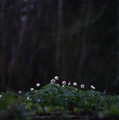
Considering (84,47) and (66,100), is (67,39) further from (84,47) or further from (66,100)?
(66,100)

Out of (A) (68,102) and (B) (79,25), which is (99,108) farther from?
(B) (79,25)

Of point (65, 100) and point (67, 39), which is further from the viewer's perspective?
point (67, 39)

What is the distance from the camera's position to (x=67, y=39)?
19500 mm

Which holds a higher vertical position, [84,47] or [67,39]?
[67,39]

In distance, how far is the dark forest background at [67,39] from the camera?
16953mm

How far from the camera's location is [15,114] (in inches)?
123

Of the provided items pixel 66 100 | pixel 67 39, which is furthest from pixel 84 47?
pixel 66 100

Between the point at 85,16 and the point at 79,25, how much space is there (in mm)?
1210

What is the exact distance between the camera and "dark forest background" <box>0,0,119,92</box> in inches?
667

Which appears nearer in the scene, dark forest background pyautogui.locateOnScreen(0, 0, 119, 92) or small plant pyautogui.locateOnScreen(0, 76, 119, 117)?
small plant pyautogui.locateOnScreen(0, 76, 119, 117)

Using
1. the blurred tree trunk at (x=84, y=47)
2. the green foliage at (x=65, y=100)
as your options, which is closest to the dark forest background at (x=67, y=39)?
the blurred tree trunk at (x=84, y=47)

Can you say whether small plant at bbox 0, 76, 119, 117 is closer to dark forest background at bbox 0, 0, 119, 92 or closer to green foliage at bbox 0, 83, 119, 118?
green foliage at bbox 0, 83, 119, 118

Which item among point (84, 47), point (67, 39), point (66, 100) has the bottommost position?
point (84, 47)

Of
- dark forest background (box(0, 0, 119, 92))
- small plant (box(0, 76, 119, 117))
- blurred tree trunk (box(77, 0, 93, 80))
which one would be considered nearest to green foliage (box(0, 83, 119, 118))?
small plant (box(0, 76, 119, 117))
